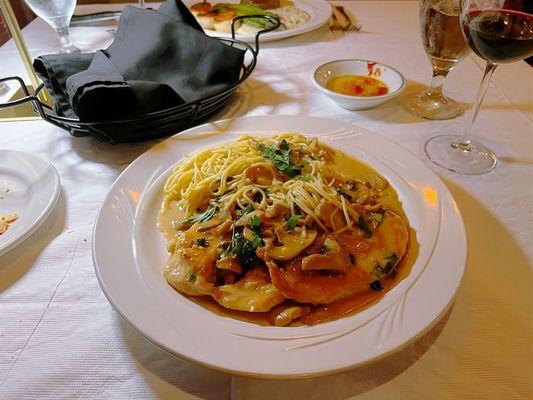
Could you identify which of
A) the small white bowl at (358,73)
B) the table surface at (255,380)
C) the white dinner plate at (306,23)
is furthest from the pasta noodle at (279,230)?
the white dinner plate at (306,23)

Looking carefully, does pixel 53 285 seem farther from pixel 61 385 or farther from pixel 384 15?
pixel 384 15

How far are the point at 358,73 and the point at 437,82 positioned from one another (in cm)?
42

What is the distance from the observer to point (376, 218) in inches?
51.1

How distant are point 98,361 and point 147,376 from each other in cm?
14

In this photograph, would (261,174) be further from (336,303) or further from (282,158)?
(336,303)

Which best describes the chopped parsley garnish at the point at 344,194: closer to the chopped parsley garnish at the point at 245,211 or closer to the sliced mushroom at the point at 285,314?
the chopped parsley garnish at the point at 245,211

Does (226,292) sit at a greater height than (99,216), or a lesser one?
lesser

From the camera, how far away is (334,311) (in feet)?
3.46

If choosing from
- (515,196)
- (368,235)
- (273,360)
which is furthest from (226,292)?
(515,196)

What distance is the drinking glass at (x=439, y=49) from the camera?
182 cm

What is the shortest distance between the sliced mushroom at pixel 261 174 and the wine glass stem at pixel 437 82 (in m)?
1.17

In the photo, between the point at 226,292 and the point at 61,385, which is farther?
the point at 226,292

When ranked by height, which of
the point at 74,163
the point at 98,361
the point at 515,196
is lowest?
the point at 515,196

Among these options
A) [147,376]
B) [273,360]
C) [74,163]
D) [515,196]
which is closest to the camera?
[273,360]
